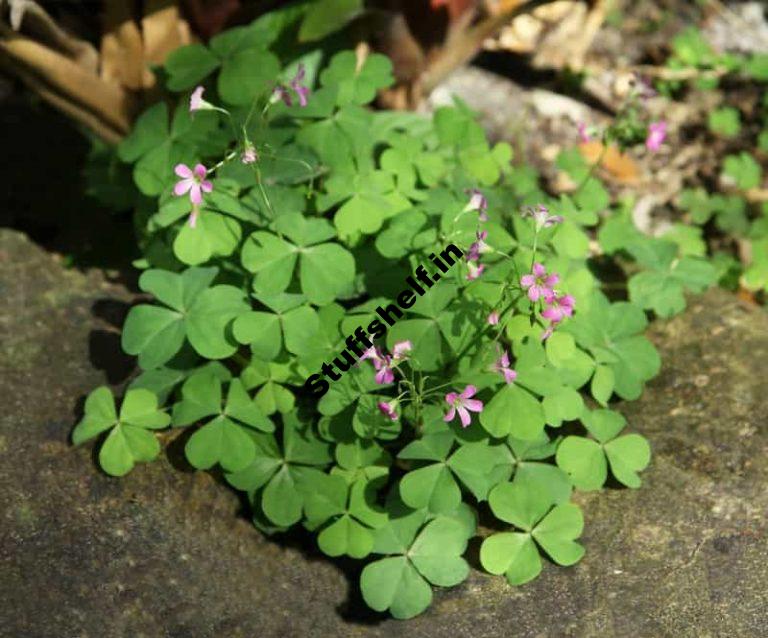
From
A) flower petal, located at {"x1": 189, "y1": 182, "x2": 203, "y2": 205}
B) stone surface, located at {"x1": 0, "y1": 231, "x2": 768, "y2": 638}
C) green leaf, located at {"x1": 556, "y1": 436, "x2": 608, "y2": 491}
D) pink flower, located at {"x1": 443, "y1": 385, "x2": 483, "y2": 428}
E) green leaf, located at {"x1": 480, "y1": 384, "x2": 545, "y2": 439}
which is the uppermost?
flower petal, located at {"x1": 189, "y1": 182, "x2": 203, "y2": 205}

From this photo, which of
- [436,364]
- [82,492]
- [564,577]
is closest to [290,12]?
[436,364]

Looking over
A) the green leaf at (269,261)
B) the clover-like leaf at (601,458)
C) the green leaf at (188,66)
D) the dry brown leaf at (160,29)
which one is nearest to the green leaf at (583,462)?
the clover-like leaf at (601,458)

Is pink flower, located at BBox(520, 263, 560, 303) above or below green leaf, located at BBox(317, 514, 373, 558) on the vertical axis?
above

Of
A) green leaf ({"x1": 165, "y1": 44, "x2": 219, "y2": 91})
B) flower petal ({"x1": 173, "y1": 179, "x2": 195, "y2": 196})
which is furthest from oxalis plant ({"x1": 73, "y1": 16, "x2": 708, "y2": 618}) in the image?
green leaf ({"x1": 165, "y1": 44, "x2": 219, "y2": 91})

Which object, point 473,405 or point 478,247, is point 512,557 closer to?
point 473,405

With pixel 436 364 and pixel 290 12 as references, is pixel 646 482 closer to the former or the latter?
pixel 436 364

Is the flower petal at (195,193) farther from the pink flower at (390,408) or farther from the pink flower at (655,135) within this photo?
the pink flower at (655,135)

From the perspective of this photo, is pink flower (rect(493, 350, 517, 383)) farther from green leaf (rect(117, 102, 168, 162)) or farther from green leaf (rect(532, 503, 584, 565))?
green leaf (rect(117, 102, 168, 162))
